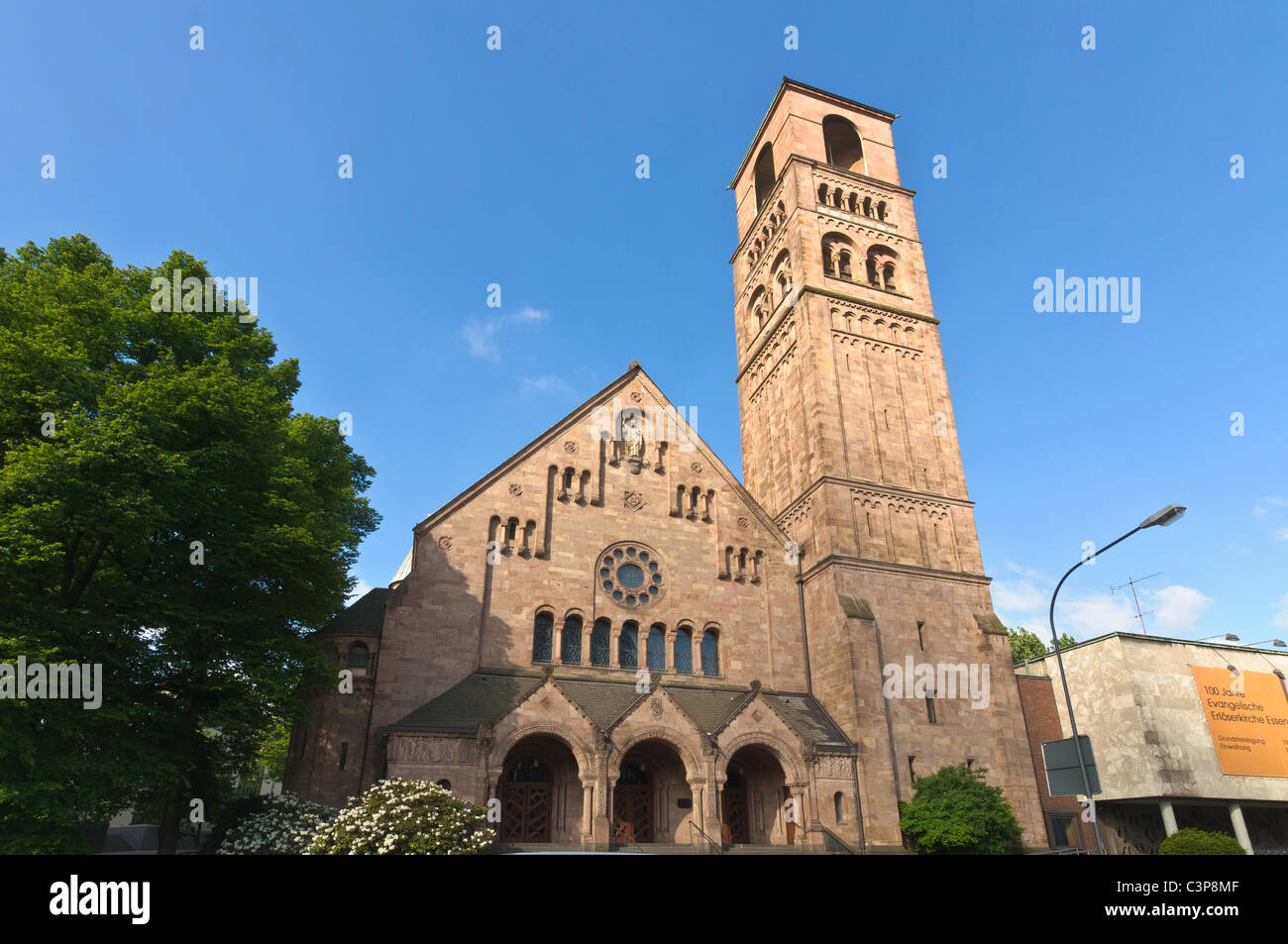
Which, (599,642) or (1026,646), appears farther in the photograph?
(1026,646)

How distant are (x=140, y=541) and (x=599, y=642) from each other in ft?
54.0

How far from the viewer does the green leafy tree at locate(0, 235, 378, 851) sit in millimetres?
17172

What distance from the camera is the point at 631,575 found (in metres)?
31.4

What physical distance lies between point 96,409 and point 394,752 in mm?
12747

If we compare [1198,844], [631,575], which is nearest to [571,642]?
[631,575]

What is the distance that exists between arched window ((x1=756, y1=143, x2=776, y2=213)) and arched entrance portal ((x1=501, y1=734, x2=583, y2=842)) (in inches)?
1489

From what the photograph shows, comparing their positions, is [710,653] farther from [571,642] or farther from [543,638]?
[543,638]

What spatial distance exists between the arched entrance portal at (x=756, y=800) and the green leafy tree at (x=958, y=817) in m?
4.34

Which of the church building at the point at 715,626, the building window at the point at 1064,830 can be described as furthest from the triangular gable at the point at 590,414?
the building window at the point at 1064,830

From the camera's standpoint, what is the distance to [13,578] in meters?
17.6

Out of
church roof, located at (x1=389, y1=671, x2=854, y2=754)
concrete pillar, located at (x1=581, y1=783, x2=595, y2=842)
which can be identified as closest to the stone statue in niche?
church roof, located at (x1=389, y1=671, x2=854, y2=754)

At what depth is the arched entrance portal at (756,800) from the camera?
27328mm
